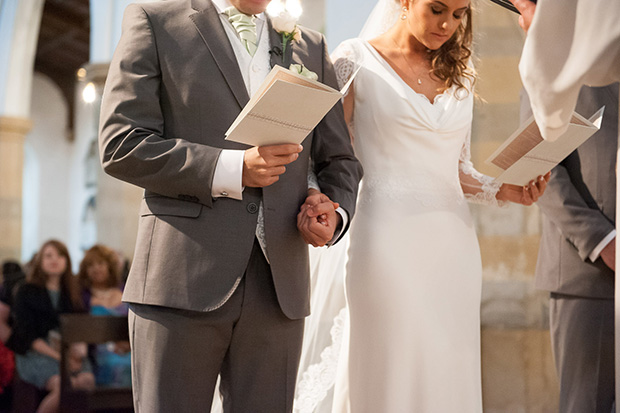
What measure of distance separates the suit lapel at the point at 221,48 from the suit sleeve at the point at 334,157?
341mm

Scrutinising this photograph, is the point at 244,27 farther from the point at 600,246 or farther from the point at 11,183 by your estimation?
the point at 11,183

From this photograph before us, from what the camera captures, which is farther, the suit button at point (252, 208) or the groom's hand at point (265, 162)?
the suit button at point (252, 208)

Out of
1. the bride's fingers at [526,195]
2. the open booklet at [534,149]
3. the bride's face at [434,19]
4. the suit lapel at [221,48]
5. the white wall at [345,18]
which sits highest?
the white wall at [345,18]

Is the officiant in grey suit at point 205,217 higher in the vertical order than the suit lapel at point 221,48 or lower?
lower

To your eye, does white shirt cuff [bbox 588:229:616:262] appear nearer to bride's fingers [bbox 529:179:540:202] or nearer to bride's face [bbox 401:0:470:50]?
bride's fingers [bbox 529:179:540:202]

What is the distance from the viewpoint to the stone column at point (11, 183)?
11.7 metres

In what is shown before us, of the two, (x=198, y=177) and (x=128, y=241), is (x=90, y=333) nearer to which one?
(x=198, y=177)

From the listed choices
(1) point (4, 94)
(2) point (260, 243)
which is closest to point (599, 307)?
(2) point (260, 243)

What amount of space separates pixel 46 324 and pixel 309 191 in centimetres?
403

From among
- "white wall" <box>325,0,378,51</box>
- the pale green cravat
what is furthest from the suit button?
"white wall" <box>325,0,378,51</box>

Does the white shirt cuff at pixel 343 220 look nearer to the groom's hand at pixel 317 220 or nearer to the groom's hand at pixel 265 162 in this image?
the groom's hand at pixel 317 220

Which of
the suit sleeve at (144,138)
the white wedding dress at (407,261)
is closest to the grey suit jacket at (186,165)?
the suit sleeve at (144,138)

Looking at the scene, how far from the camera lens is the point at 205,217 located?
77.9 inches

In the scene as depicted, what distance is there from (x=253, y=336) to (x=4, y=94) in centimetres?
1162
